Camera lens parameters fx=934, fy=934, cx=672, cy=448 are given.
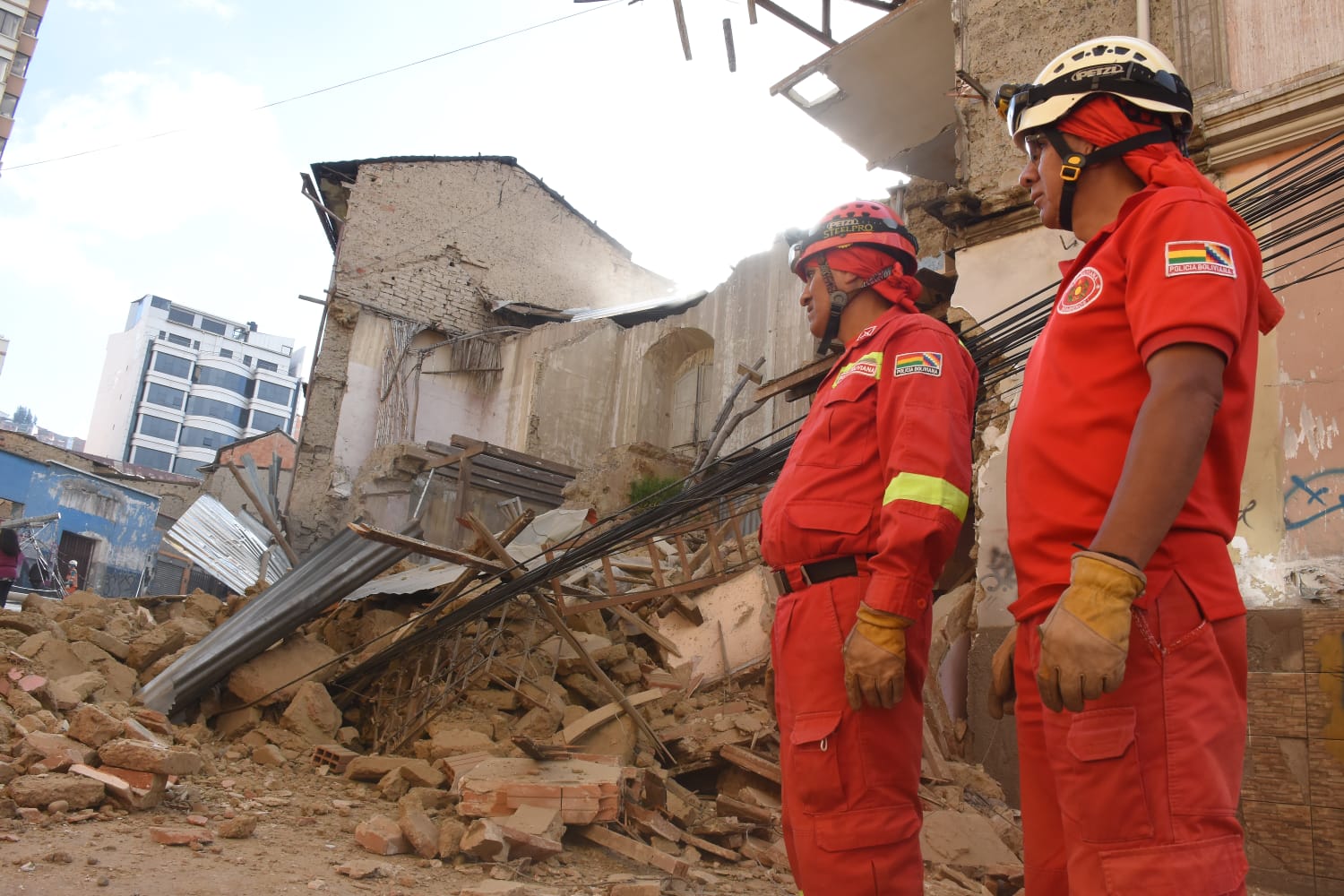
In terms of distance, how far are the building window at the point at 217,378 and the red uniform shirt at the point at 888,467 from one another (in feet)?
245

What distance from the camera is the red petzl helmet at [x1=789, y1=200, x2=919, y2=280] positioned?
2701 mm

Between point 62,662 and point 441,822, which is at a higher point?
point 62,662

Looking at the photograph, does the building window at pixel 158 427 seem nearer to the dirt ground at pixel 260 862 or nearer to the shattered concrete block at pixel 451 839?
the dirt ground at pixel 260 862

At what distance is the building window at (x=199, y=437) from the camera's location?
66688 millimetres

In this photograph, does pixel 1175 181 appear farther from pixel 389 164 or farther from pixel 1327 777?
pixel 389 164

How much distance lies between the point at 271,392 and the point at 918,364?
3020 inches

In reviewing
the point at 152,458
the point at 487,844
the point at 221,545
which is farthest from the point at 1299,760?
the point at 152,458

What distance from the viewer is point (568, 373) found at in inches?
770

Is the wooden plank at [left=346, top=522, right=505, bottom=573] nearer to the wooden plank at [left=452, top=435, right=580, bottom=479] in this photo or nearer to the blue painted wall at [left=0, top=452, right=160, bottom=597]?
the wooden plank at [left=452, top=435, right=580, bottom=479]

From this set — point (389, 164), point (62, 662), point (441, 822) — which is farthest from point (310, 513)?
point (441, 822)

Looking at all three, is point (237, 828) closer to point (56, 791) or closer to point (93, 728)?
point (56, 791)

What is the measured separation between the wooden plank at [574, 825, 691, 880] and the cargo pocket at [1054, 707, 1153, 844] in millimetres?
3132

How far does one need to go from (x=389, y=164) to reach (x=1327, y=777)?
20503mm

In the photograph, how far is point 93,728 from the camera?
464cm
